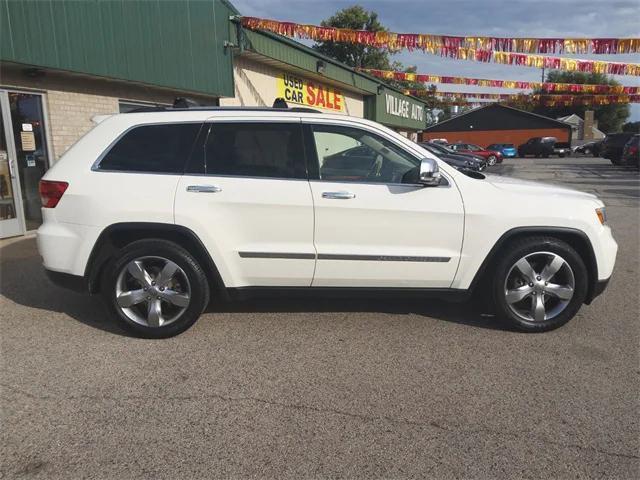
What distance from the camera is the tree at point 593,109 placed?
7006cm

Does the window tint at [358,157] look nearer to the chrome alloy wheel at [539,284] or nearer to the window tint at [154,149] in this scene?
the window tint at [154,149]

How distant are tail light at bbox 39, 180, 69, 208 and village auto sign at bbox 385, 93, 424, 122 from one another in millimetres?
23483

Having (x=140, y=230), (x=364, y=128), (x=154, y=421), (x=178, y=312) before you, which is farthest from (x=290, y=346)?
(x=364, y=128)

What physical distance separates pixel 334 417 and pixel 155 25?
9160mm

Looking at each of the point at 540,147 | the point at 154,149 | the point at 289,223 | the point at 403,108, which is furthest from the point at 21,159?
the point at 540,147

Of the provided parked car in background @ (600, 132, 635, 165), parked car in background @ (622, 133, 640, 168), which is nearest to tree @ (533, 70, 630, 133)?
parked car in background @ (600, 132, 635, 165)

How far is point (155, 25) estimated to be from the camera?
383 inches

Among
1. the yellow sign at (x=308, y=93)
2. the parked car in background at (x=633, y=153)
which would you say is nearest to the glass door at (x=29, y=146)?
the yellow sign at (x=308, y=93)

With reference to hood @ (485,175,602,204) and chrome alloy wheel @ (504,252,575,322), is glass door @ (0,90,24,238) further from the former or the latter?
chrome alloy wheel @ (504,252,575,322)

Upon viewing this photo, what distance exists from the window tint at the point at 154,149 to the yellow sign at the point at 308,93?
11.7 meters

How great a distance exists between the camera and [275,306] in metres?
4.83

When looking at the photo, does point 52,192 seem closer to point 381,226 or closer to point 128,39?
point 381,226

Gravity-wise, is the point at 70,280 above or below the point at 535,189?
below

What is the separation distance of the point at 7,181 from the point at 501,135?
55.1m
